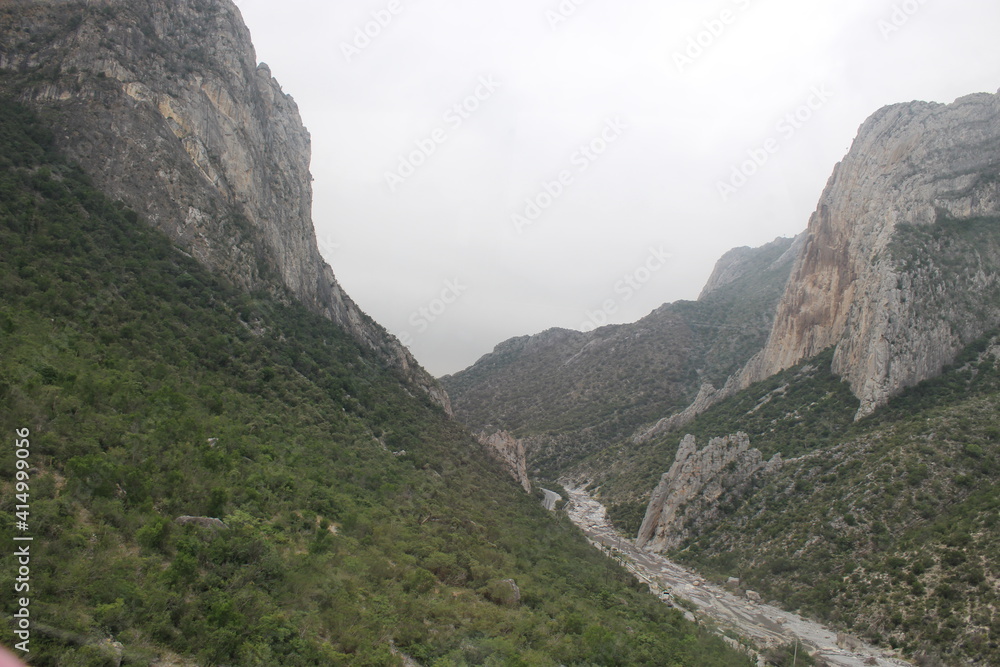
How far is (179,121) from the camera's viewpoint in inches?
1288

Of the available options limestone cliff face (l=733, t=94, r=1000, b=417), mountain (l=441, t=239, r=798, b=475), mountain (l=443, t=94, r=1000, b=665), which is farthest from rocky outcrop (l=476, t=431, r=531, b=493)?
limestone cliff face (l=733, t=94, r=1000, b=417)

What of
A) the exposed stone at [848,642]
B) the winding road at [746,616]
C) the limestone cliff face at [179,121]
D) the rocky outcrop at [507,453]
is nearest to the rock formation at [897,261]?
the winding road at [746,616]

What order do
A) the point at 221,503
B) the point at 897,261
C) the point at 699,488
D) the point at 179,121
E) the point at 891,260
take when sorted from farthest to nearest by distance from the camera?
the point at 891,260 → the point at 897,261 → the point at 699,488 → the point at 179,121 → the point at 221,503

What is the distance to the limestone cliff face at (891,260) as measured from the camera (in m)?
39.1

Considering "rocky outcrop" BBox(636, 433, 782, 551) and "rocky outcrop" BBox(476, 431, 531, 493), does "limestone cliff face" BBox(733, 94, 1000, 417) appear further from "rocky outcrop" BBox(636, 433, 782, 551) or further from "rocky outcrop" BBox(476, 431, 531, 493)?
"rocky outcrop" BBox(476, 431, 531, 493)

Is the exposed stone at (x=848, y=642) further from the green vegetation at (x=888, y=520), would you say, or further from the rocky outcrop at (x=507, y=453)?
the rocky outcrop at (x=507, y=453)

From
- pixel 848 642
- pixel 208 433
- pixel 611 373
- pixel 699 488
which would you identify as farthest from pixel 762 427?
pixel 208 433

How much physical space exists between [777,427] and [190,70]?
56.3 meters

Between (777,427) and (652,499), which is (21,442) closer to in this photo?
(652,499)

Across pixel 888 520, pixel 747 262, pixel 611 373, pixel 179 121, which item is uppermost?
pixel 747 262

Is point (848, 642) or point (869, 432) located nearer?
point (848, 642)

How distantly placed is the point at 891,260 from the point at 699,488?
26476 millimetres

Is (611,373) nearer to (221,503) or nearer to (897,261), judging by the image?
(897,261)

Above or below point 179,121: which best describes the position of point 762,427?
below
